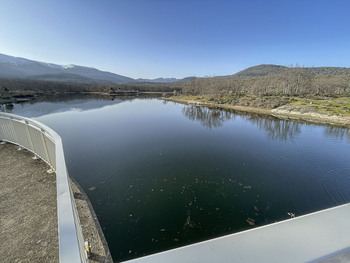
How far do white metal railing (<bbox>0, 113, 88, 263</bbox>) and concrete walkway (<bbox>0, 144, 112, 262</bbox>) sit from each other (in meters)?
0.60

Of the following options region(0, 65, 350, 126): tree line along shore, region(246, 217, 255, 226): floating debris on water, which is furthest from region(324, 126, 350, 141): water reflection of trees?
region(246, 217, 255, 226): floating debris on water

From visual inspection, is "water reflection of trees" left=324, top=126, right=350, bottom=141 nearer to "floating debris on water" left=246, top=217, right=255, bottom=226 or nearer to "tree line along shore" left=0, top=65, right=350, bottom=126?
"tree line along shore" left=0, top=65, right=350, bottom=126

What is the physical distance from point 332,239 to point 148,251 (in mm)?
5136

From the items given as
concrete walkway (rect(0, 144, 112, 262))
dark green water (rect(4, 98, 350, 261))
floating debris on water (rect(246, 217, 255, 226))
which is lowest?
floating debris on water (rect(246, 217, 255, 226))

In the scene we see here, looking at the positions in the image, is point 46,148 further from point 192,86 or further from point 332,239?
point 192,86

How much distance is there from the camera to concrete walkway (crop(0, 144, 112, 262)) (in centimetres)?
279

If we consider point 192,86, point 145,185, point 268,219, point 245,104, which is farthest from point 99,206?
point 192,86

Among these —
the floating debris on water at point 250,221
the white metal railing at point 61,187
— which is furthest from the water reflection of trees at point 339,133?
the white metal railing at point 61,187

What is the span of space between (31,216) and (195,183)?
603 centimetres

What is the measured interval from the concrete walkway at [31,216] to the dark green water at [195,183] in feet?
→ 4.63

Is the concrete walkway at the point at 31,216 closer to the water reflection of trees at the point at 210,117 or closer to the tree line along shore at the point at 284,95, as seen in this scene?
the water reflection of trees at the point at 210,117

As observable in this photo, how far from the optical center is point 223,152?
11453 millimetres

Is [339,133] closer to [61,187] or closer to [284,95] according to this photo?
[61,187]

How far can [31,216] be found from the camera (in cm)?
345
